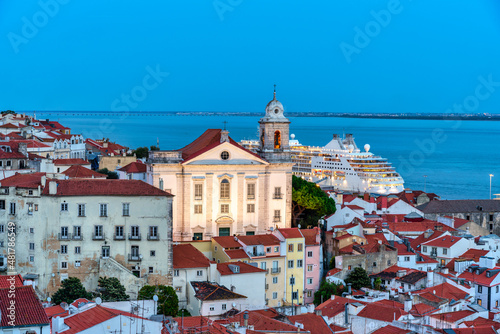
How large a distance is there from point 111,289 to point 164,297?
1.99 m

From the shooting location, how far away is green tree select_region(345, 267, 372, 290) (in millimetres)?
32531

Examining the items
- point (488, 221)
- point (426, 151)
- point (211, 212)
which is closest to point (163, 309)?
point (211, 212)

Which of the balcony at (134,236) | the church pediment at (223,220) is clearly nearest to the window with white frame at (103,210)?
the balcony at (134,236)

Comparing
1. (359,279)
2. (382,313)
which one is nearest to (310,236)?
Answer: (359,279)

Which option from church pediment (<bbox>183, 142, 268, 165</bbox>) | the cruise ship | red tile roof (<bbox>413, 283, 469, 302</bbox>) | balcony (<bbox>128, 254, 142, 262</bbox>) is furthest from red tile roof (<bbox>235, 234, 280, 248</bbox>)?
the cruise ship

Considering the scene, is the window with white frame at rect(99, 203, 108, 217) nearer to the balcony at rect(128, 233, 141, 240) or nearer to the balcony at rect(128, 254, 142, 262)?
the balcony at rect(128, 233, 141, 240)

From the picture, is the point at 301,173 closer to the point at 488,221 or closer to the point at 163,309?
the point at 488,221

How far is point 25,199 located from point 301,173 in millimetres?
75601

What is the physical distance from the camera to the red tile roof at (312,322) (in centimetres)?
2258

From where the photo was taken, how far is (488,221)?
51688mm

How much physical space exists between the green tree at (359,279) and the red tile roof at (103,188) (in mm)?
8700

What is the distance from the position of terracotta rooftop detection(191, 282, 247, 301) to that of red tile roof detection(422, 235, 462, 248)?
43.4 feet

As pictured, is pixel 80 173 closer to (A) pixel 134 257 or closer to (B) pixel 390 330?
(A) pixel 134 257

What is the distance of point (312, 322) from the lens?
23219 millimetres
